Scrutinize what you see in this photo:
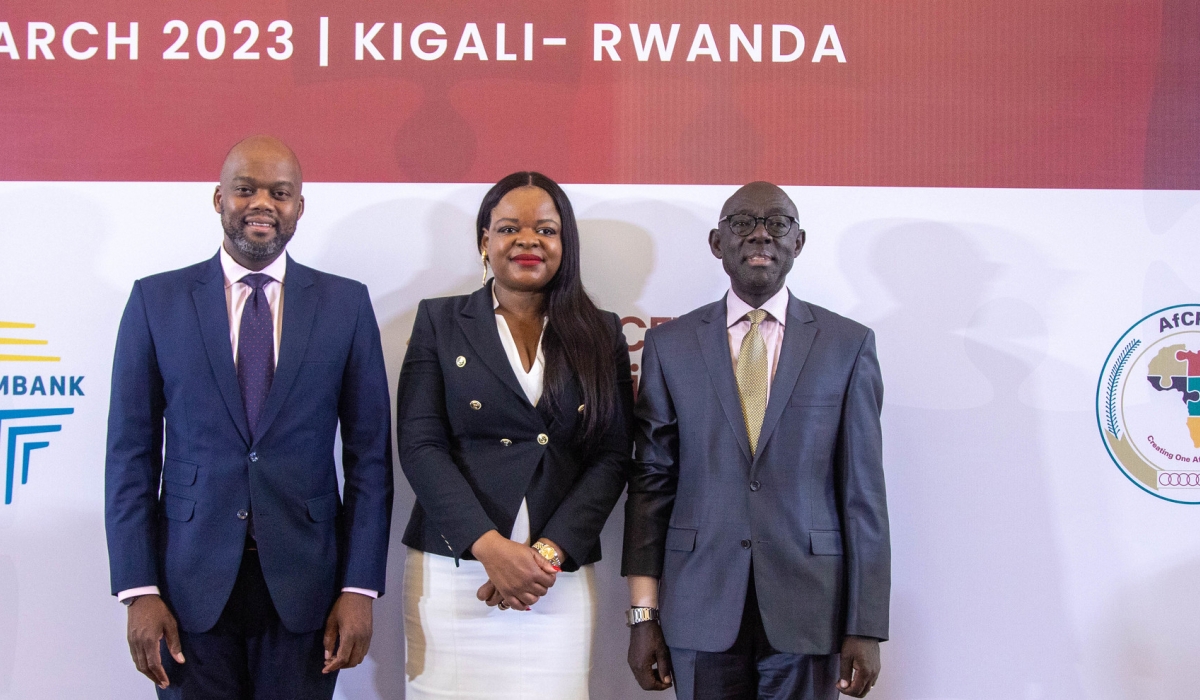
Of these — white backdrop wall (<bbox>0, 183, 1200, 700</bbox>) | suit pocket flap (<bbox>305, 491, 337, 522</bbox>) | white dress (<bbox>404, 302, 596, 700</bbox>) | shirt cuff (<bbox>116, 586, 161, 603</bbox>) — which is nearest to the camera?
shirt cuff (<bbox>116, 586, 161, 603</bbox>)

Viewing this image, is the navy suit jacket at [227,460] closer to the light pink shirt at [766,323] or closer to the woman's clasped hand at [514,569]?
the woman's clasped hand at [514,569]

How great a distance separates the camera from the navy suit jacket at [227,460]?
2285mm

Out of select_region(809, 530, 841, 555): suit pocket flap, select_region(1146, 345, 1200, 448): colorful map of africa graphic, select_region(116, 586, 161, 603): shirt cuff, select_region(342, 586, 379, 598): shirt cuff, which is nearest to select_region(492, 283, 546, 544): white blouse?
select_region(342, 586, 379, 598): shirt cuff

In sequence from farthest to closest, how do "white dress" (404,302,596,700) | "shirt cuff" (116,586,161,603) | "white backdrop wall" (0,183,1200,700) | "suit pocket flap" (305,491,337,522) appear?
1. "white backdrop wall" (0,183,1200,700)
2. "white dress" (404,302,596,700)
3. "suit pocket flap" (305,491,337,522)
4. "shirt cuff" (116,586,161,603)

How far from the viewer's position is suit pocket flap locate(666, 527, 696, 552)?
2398 millimetres

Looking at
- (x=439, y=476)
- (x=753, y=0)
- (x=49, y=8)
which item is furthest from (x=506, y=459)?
(x=49, y=8)

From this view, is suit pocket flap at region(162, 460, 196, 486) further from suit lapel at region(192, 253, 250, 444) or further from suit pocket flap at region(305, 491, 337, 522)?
suit pocket flap at region(305, 491, 337, 522)

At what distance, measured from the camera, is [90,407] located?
10.2ft

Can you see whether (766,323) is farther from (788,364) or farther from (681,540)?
(681,540)

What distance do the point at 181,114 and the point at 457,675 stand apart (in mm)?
2115

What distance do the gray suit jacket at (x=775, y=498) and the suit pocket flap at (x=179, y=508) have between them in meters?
1.14

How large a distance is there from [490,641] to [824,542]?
0.94m

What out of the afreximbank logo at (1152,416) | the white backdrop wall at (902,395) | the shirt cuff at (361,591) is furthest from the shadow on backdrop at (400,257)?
the afreximbank logo at (1152,416)

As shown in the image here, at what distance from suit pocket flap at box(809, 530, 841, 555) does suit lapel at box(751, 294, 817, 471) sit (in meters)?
0.24
